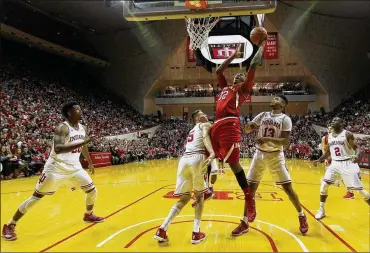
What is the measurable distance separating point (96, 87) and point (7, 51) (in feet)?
32.4

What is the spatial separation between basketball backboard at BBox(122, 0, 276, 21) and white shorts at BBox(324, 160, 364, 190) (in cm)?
479

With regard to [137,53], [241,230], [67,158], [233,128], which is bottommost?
[241,230]

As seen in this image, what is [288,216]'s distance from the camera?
245 inches

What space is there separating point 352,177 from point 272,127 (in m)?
2.10

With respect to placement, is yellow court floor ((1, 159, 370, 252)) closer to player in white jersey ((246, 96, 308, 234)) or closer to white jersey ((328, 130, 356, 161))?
player in white jersey ((246, 96, 308, 234))

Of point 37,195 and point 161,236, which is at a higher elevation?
point 37,195

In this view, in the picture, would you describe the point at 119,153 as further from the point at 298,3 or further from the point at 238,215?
the point at 298,3

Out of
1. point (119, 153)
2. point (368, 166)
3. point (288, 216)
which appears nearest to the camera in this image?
point (288, 216)

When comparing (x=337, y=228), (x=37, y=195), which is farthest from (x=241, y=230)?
(x=37, y=195)

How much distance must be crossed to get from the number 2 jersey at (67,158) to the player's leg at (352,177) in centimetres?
463

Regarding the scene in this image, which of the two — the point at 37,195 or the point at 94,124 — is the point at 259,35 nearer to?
the point at 37,195

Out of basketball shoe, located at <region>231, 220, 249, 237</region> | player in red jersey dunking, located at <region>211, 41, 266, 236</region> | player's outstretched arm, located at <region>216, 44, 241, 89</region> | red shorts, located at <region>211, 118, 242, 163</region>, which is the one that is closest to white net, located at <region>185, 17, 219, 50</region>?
player's outstretched arm, located at <region>216, 44, 241, 89</region>

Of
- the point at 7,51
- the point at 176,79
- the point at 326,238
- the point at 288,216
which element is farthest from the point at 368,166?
the point at 7,51

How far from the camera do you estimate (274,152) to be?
5.13 meters
